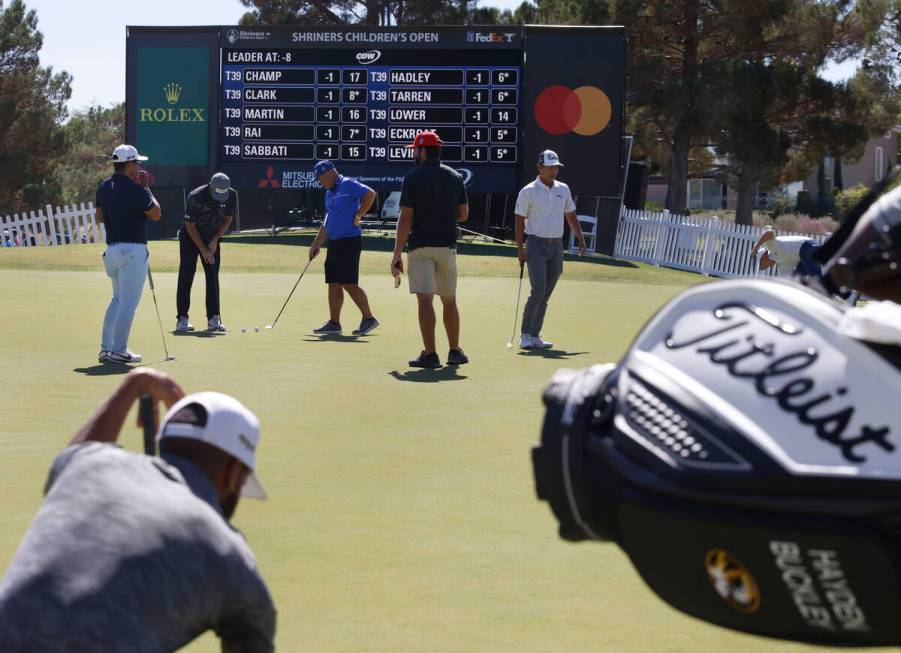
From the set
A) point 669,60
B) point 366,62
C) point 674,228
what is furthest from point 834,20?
point 366,62

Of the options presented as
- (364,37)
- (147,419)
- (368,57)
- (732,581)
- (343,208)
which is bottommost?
(343,208)

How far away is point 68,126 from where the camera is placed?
66438mm

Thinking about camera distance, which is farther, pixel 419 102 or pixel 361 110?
pixel 361 110

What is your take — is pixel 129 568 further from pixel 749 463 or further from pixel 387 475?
pixel 387 475

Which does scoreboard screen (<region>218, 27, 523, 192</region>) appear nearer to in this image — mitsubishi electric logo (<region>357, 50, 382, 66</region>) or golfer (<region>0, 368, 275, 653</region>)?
mitsubishi electric logo (<region>357, 50, 382, 66</region>)

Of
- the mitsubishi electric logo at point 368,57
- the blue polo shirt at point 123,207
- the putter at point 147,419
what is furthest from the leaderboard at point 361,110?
the putter at point 147,419

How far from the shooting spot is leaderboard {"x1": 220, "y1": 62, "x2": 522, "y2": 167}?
30.2m

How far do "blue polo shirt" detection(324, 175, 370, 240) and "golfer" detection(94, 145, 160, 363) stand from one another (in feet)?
10.3

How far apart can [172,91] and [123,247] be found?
19.9 metres

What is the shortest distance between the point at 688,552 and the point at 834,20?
1646 inches

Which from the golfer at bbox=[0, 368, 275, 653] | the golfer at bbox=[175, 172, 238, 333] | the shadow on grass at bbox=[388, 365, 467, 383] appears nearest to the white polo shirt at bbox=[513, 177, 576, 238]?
the shadow on grass at bbox=[388, 365, 467, 383]

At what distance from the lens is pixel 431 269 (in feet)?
41.9

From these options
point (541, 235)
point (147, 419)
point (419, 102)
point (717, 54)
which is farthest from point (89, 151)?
point (147, 419)

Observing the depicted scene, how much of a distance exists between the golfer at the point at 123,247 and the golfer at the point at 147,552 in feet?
31.2
